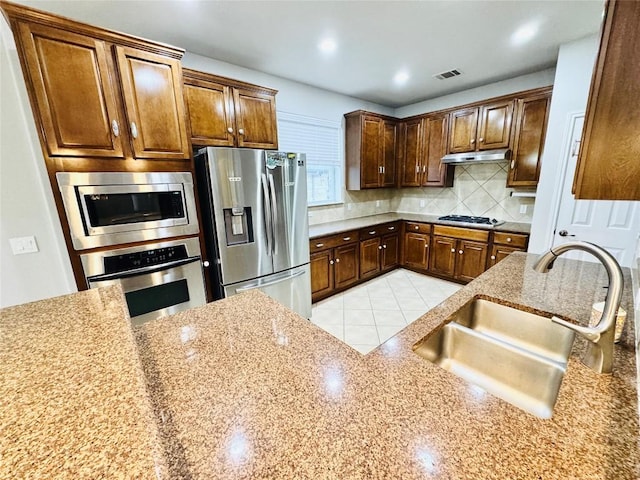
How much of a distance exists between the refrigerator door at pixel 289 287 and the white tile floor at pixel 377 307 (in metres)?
0.28

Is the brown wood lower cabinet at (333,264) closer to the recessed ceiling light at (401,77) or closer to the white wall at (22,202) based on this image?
the recessed ceiling light at (401,77)

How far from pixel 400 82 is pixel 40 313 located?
3847mm

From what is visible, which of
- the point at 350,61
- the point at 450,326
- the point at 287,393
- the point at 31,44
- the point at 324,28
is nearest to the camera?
the point at 287,393

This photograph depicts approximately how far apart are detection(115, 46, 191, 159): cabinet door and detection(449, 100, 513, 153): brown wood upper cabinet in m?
3.34

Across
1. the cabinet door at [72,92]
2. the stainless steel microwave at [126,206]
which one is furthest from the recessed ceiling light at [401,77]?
the cabinet door at [72,92]

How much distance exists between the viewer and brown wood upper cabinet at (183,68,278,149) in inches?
85.7

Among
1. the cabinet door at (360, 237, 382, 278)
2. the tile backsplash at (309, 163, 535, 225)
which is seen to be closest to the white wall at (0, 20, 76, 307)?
the tile backsplash at (309, 163, 535, 225)

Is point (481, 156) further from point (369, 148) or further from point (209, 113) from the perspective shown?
point (209, 113)

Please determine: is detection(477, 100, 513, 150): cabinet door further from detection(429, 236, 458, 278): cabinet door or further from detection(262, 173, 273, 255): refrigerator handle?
detection(262, 173, 273, 255): refrigerator handle

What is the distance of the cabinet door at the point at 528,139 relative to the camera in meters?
2.90

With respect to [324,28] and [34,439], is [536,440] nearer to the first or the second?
[34,439]

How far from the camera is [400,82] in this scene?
10.9 feet

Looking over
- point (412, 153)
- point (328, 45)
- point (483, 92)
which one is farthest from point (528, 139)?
point (328, 45)

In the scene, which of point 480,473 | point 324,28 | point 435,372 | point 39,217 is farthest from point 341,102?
point 480,473
